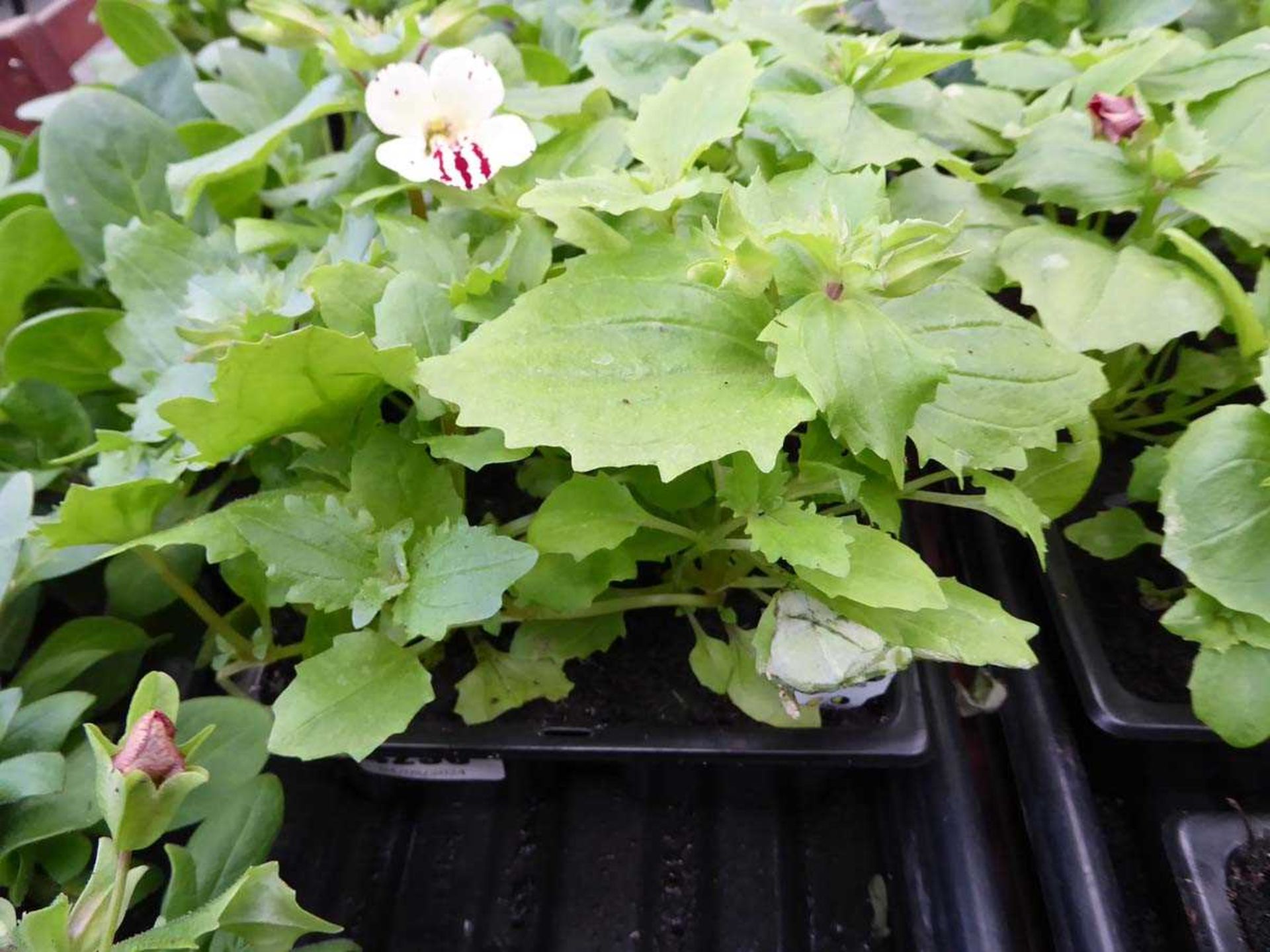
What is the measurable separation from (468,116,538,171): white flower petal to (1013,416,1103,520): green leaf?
15.0 inches

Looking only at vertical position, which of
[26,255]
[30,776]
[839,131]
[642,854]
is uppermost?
[839,131]

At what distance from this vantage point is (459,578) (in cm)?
49

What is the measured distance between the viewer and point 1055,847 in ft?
2.01

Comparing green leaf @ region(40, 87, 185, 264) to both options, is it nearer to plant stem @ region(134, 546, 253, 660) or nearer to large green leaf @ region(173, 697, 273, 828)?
plant stem @ region(134, 546, 253, 660)

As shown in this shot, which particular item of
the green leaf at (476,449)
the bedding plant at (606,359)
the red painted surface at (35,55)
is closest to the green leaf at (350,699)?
the bedding plant at (606,359)

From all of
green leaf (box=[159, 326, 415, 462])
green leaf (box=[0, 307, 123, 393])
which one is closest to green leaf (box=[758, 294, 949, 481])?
green leaf (box=[159, 326, 415, 462])

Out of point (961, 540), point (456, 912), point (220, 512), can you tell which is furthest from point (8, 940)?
point (961, 540)

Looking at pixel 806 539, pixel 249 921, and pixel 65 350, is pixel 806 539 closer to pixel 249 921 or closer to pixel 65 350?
pixel 249 921

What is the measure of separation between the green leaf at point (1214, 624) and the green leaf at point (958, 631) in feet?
0.31

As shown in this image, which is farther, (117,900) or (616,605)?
(616,605)

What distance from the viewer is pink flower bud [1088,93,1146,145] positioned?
0.60 m

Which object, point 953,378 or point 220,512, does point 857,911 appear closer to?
point 953,378

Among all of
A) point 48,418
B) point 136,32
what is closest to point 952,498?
point 48,418

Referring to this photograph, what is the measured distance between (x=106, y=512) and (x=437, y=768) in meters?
0.27
